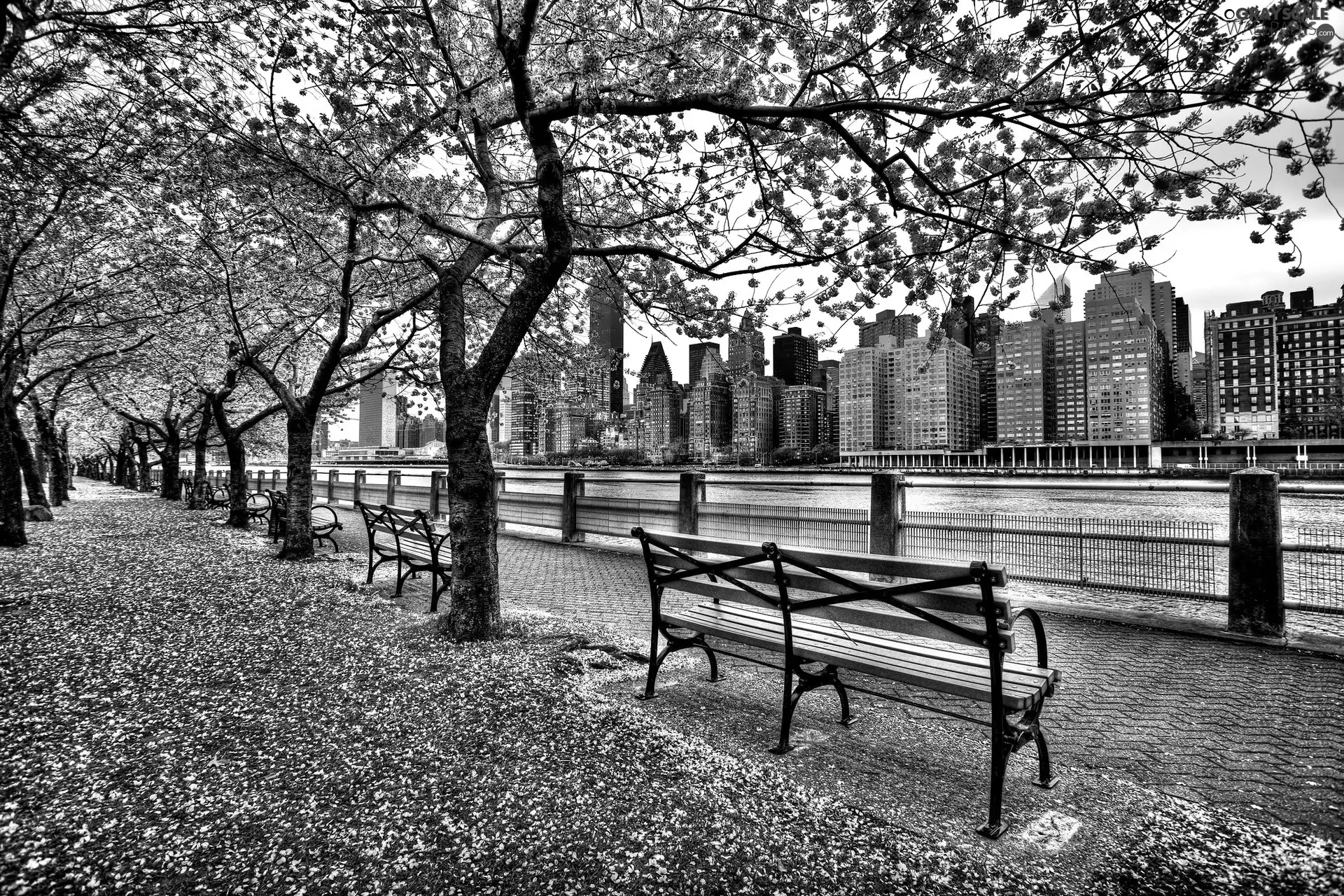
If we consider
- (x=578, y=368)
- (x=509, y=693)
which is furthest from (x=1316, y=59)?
(x=578, y=368)

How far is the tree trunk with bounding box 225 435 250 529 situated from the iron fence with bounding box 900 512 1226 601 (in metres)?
16.6

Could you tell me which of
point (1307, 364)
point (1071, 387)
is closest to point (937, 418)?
point (1071, 387)

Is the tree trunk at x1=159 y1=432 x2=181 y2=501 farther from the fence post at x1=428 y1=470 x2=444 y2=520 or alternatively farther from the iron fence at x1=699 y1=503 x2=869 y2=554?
the iron fence at x1=699 y1=503 x2=869 y2=554

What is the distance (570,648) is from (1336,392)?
115 m

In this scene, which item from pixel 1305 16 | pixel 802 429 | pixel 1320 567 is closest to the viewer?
pixel 1305 16

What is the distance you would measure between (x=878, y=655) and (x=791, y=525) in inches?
244

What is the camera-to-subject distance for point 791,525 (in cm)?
943

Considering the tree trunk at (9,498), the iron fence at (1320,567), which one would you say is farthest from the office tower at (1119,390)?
the tree trunk at (9,498)

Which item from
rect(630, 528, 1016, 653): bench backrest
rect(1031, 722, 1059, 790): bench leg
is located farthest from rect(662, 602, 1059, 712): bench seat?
rect(1031, 722, 1059, 790): bench leg

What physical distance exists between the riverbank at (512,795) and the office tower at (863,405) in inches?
1692

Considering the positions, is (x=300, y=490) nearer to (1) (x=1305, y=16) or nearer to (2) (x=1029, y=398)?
(1) (x=1305, y=16)

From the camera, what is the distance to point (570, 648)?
205 inches

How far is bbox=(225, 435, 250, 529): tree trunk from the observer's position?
15.3 meters

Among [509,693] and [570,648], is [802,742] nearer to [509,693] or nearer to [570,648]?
[509,693]
